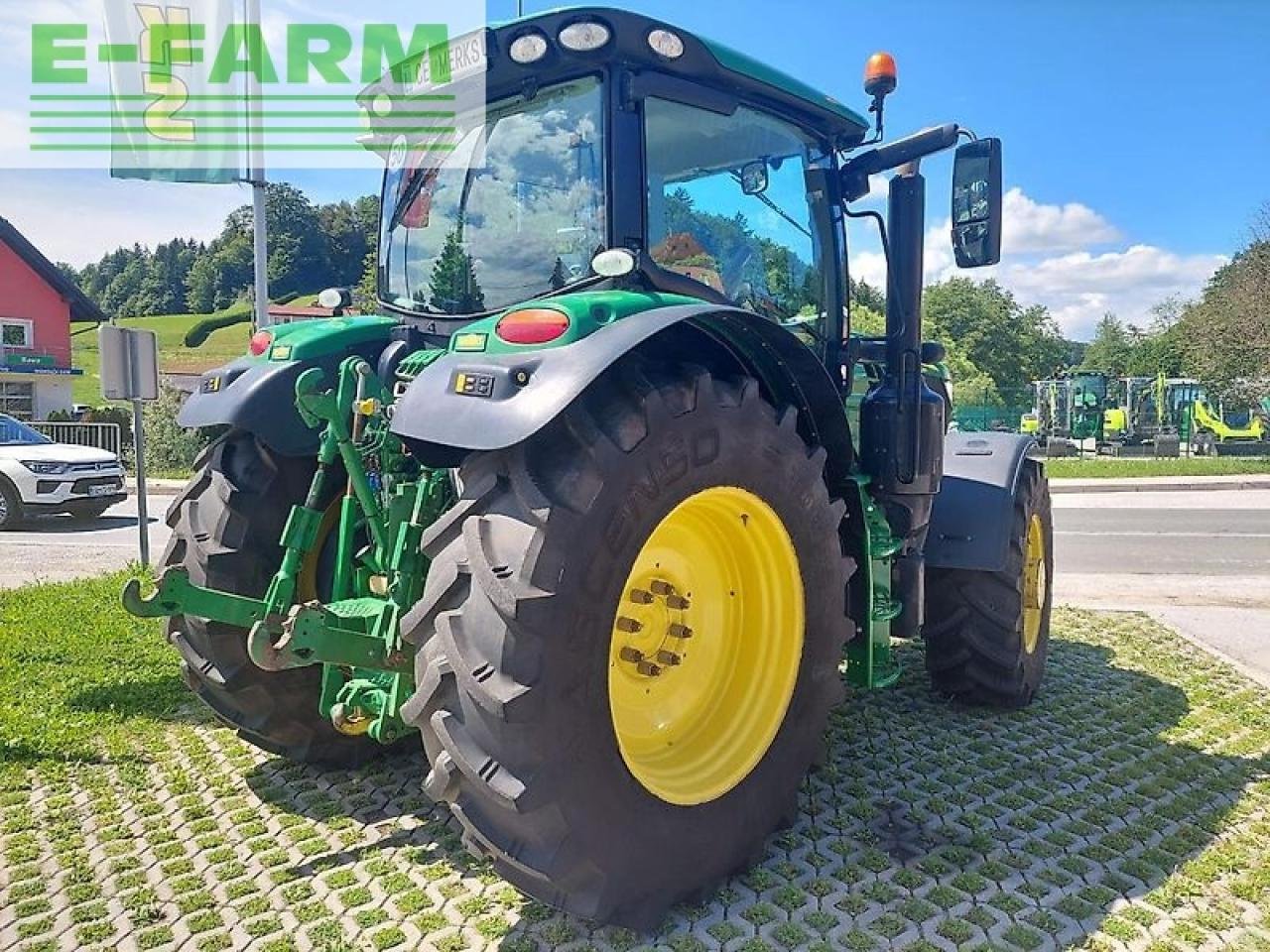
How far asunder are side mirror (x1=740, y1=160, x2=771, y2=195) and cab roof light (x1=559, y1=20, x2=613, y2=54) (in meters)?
0.92

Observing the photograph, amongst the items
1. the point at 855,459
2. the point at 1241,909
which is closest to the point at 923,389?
the point at 855,459

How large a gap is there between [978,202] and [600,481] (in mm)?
2188

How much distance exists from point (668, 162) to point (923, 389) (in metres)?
1.66

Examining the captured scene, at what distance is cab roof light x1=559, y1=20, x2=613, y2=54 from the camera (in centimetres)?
297

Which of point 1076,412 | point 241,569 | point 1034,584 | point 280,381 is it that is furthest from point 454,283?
point 1076,412

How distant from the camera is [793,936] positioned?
2.64 meters

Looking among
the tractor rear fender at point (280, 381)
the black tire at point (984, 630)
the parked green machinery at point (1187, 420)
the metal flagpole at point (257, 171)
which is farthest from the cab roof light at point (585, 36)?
the parked green machinery at point (1187, 420)

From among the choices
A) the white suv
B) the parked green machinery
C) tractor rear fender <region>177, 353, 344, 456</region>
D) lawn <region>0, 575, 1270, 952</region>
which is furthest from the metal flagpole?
the parked green machinery

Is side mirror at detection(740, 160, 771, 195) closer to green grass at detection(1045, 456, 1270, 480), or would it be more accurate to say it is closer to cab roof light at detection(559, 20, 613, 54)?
cab roof light at detection(559, 20, 613, 54)

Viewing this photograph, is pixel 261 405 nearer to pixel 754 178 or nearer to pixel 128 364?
pixel 754 178

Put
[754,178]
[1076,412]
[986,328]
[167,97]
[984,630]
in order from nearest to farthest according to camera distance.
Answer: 1. [754,178]
2. [984,630]
3. [167,97]
4. [1076,412]
5. [986,328]

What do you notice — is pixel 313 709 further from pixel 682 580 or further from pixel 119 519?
pixel 119 519

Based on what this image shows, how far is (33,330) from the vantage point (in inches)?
1436

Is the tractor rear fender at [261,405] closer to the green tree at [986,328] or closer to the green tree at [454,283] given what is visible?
the green tree at [454,283]
